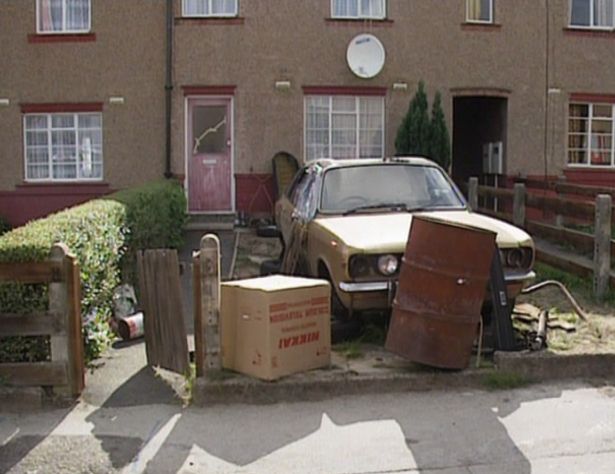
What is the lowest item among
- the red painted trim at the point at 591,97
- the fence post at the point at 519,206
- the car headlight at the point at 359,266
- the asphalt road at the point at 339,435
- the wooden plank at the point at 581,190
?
the asphalt road at the point at 339,435

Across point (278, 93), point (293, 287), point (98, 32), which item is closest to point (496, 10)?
point (278, 93)

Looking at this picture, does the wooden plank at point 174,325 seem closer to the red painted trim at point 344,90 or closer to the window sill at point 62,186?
the red painted trim at point 344,90

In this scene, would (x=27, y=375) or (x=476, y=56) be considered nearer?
(x=27, y=375)

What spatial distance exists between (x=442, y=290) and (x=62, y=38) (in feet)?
41.6

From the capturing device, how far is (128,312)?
30.0ft

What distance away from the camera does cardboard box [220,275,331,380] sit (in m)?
6.25

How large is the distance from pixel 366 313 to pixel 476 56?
1068cm

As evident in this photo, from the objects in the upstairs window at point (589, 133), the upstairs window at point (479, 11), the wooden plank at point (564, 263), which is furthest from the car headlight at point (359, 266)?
the upstairs window at point (589, 133)

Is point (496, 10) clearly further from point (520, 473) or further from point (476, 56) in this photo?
point (520, 473)

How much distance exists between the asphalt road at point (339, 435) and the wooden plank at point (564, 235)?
4367mm

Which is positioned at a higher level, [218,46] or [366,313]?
[218,46]

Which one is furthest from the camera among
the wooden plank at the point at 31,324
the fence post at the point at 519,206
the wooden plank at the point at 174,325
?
the fence post at the point at 519,206

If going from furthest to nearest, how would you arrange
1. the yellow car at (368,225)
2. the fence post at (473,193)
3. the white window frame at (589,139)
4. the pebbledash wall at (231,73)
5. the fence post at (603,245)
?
Answer: the white window frame at (589,139)
the pebbledash wall at (231,73)
the fence post at (473,193)
the fence post at (603,245)
the yellow car at (368,225)

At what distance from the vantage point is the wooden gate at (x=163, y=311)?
697 cm
